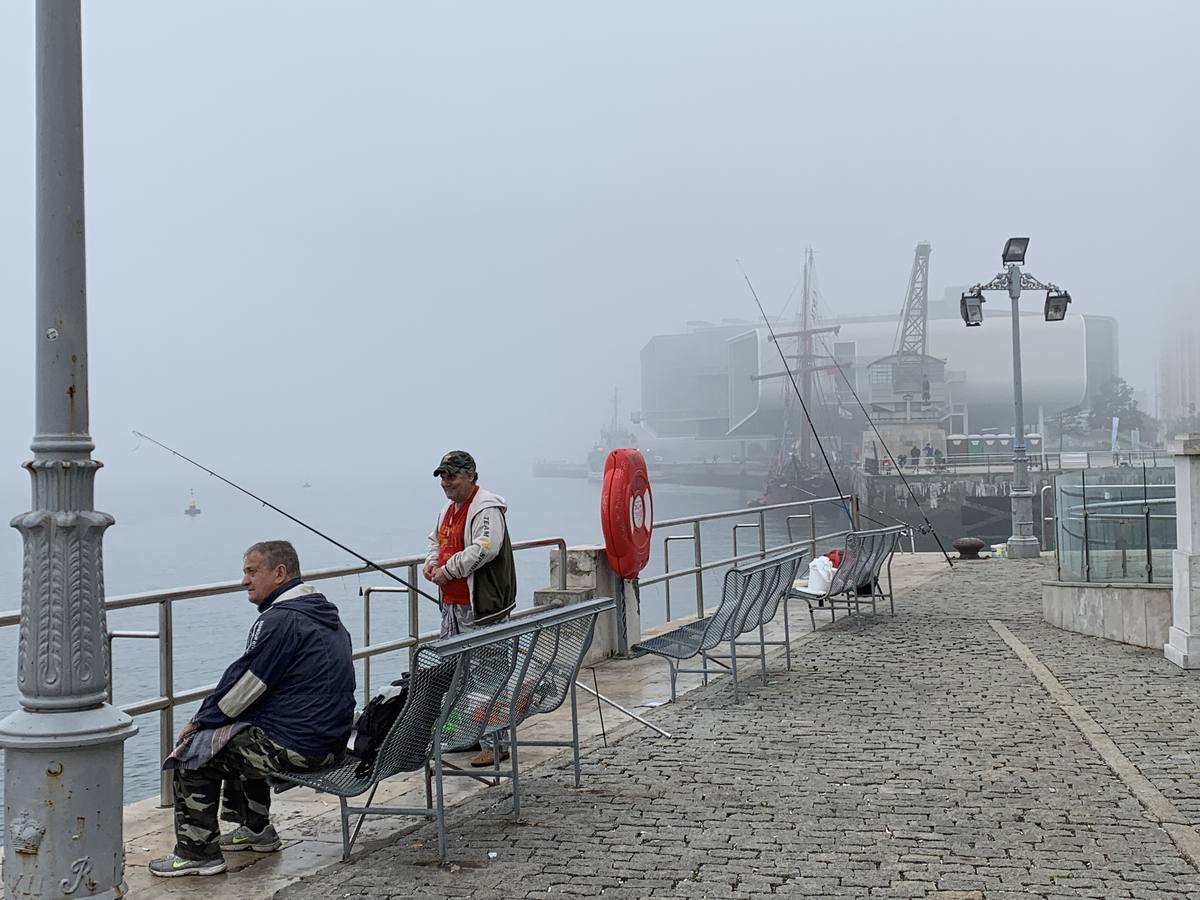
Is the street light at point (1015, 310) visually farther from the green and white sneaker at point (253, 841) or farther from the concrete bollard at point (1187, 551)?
the green and white sneaker at point (253, 841)

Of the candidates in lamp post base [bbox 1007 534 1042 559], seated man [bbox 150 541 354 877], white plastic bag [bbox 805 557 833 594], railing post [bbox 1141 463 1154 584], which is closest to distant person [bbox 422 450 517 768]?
seated man [bbox 150 541 354 877]

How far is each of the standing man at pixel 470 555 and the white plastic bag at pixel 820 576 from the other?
243 inches

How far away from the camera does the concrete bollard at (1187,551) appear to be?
10.0 m

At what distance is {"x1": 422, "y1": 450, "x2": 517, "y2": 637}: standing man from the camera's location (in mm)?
7023

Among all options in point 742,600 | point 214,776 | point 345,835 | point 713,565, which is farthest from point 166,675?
point 713,565

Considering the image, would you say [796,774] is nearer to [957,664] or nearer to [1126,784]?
[1126,784]

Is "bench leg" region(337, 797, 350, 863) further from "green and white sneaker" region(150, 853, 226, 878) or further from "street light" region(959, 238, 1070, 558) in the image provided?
"street light" region(959, 238, 1070, 558)

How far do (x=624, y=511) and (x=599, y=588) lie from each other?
0.68 meters

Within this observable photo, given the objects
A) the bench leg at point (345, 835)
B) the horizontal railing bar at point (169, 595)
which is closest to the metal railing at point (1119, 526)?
the horizontal railing bar at point (169, 595)

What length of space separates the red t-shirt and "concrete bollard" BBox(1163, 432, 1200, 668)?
5.92 meters

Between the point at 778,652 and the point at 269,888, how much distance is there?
22.9 ft

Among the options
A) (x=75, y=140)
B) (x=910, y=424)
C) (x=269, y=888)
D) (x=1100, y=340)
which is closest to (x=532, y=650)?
(x=269, y=888)

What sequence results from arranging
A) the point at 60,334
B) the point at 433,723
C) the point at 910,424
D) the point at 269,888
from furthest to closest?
the point at 910,424 → the point at 433,723 → the point at 269,888 → the point at 60,334

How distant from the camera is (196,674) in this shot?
75.0 feet
